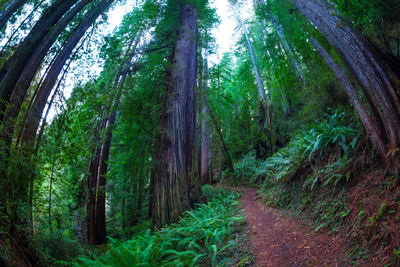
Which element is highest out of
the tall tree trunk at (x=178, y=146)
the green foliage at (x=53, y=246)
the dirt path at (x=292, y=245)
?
the tall tree trunk at (x=178, y=146)

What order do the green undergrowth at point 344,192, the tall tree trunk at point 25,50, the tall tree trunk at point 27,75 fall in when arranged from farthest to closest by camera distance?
the tall tree trunk at point 25,50, the tall tree trunk at point 27,75, the green undergrowth at point 344,192

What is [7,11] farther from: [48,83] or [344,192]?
[344,192]

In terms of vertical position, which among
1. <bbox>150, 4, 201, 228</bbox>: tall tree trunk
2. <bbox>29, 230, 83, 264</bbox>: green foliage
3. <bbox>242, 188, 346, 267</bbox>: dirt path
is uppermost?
<bbox>150, 4, 201, 228</bbox>: tall tree trunk

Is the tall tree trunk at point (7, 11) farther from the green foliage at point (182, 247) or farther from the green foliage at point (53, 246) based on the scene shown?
the green foliage at point (182, 247)

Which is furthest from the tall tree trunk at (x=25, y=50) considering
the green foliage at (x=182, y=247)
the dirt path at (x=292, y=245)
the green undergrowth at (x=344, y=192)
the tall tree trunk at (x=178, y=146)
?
the green undergrowth at (x=344, y=192)

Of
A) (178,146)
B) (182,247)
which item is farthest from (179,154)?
(182,247)

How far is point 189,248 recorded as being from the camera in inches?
106

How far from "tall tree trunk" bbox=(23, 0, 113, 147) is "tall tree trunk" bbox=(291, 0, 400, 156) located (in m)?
4.05

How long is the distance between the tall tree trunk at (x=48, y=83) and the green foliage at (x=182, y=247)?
5.70 feet

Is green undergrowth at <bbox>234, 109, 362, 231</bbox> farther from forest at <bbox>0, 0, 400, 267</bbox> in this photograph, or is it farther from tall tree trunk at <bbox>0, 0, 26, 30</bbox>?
tall tree trunk at <bbox>0, 0, 26, 30</bbox>

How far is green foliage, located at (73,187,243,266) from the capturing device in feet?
7.36

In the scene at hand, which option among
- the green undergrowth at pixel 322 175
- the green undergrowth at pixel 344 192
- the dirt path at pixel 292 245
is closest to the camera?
the green undergrowth at pixel 344 192

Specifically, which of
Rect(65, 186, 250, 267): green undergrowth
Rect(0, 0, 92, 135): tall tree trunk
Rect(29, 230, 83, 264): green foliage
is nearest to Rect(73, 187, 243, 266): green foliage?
Rect(65, 186, 250, 267): green undergrowth

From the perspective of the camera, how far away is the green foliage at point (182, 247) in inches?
88.3
